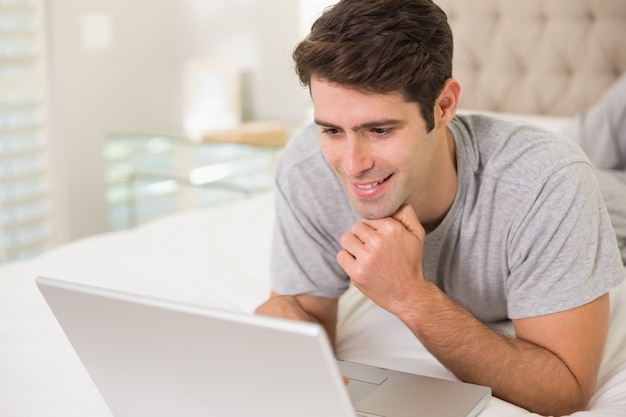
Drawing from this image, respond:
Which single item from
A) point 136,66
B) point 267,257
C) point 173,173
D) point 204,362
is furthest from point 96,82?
point 204,362

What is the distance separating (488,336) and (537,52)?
1580mm

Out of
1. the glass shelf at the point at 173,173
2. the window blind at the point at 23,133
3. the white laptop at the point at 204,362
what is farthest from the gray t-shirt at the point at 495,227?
the window blind at the point at 23,133

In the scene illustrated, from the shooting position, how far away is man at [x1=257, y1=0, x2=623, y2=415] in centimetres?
116

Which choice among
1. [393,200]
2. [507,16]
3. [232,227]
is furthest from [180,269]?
[507,16]

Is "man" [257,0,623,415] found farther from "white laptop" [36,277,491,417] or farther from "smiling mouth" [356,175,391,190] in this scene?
"white laptop" [36,277,491,417]

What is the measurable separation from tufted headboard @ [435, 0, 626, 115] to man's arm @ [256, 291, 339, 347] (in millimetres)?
1399

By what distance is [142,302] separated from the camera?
2.78 ft

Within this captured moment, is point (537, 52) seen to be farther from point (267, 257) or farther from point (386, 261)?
point (386, 261)

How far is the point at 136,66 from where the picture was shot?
3.42 m

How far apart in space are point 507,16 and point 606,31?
314mm

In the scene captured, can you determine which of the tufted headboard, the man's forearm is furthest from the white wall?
the man's forearm

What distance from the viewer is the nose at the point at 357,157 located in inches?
46.5

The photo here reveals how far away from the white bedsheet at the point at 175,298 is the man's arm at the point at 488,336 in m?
0.04

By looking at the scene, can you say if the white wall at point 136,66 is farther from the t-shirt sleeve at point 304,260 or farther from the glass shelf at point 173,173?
the t-shirt sleeve at point 304,260
